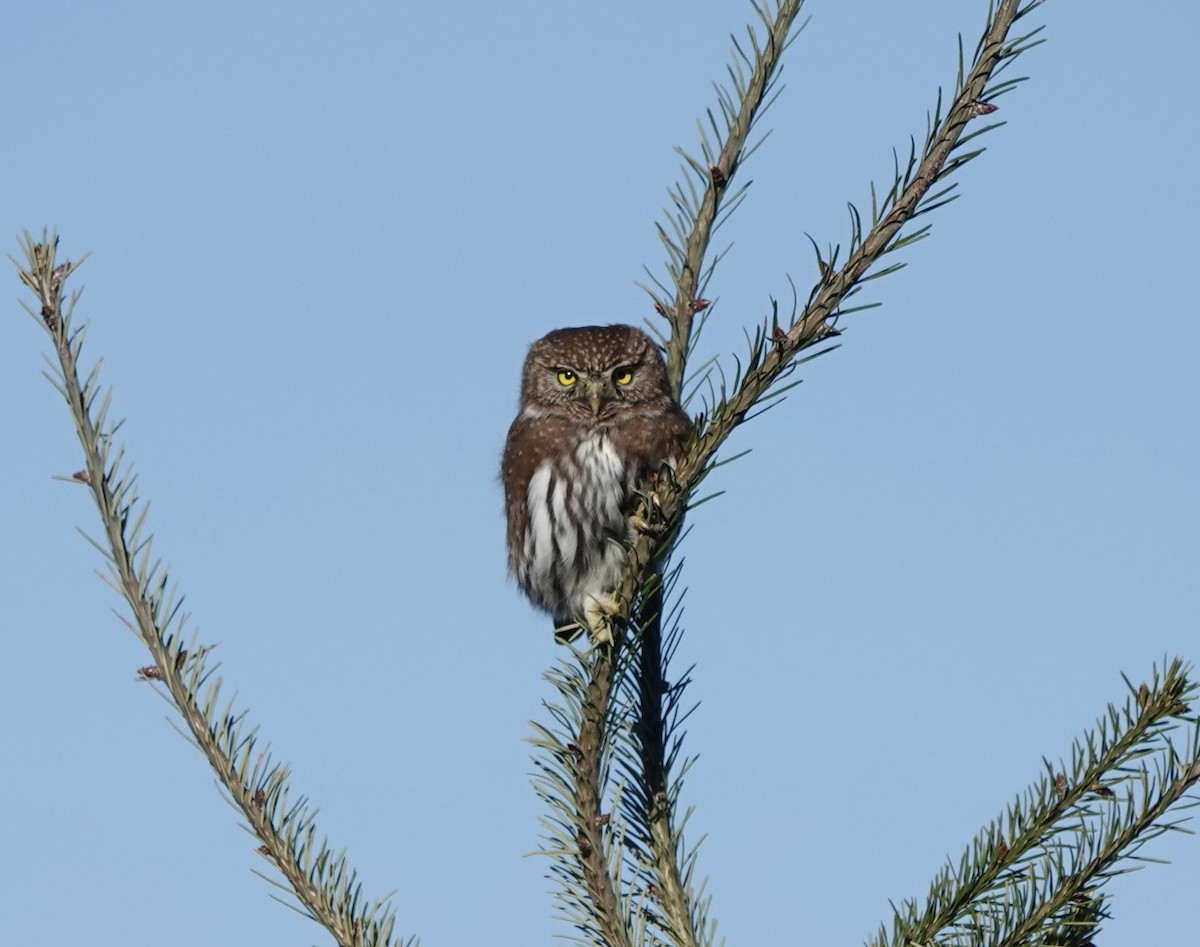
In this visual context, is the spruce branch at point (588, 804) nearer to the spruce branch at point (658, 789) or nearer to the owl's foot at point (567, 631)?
the spruce branch at point (658, 789)

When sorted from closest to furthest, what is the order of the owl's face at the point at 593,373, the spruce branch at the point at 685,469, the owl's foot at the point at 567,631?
the spruce branch at the point at 685,469 → the owl's foot at the point at 567,631 → the owl's face at the point at 593,373

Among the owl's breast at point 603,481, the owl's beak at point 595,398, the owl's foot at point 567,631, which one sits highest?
the owl's beak at point 595,398

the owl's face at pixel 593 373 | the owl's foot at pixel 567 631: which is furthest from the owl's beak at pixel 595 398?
the owl's foot at pixel 567 631

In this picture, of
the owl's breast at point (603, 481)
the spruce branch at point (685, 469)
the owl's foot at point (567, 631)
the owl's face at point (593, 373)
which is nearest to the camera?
the spruce branch at point (685, 469)

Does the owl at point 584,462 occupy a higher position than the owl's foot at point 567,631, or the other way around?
the owl at point 584,462

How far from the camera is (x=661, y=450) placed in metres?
4.70

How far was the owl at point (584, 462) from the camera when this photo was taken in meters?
4.62

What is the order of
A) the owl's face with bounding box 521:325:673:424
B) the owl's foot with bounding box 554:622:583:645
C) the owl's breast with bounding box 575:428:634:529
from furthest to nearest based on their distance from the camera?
the owl's face with bounding box 521:325:673:424
the owl's foot with bounding box 554:622:583:645
the owl's breast with bounding box 575:428:634:529

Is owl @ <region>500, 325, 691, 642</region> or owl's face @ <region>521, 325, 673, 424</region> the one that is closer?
owl @ <region>500, 325, 691, 642</region>

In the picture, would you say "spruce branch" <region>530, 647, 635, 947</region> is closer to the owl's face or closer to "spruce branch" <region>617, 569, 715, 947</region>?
"spruce branch" <region>617, 569, 715, 947</region>

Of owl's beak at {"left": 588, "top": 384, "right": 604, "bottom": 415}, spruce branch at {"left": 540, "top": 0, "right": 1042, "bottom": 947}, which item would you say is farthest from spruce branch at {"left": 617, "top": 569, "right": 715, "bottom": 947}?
owl's beak at {"left": 588, "top": 384, "right": 604, "bottom": 415}

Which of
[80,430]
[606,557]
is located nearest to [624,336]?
[606,557]

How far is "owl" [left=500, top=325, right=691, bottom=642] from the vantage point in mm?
4617

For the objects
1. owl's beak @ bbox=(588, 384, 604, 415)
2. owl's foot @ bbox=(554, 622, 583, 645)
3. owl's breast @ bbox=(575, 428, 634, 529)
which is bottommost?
owl's foot @ bbox=(554, 622, 583, 645)
